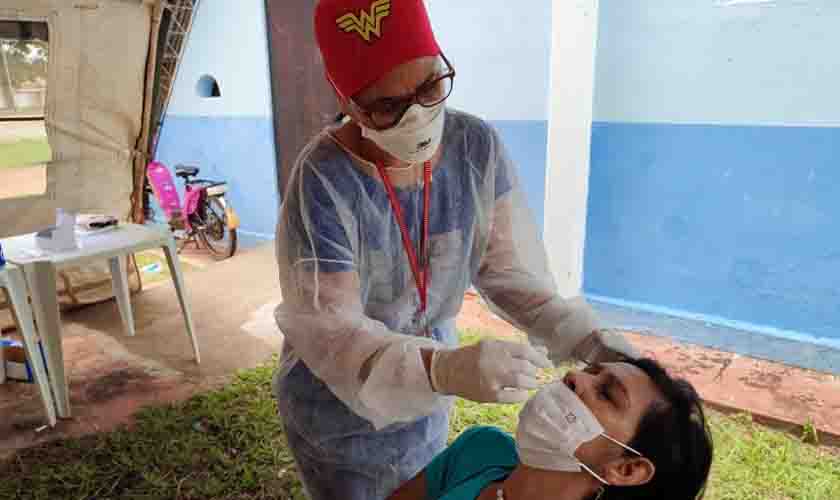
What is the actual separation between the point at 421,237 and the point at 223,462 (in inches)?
76.4

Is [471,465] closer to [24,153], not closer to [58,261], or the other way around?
[58,261]

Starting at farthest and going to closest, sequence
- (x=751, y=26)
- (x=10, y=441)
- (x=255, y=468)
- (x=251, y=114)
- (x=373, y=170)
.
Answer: (x=251, y=114)
(x=751, y=26)
(x=10, y=441)
(x=255, y=468)
(x=373, y=170)

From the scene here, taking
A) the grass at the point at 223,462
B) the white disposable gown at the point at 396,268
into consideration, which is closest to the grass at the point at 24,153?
the grass at the point at 223,462

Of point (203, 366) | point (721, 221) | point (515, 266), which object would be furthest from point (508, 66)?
point (515, 266)

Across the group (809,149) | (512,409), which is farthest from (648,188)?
(512,409)

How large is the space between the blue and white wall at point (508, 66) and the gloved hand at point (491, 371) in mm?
3169

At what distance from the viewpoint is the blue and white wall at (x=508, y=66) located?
391cm

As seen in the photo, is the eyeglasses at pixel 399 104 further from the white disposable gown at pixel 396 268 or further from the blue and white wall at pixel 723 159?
the blue and white wall at pixel 723 159

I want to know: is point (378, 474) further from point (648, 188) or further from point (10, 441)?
point (648, 188)

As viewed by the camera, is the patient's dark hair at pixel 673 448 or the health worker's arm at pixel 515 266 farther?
the health worker's arm at pixel 515 266

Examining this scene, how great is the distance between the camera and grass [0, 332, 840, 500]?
7.93 feet

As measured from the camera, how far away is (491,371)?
0.94 meters

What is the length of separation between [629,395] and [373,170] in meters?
0.64

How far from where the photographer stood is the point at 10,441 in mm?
2865
